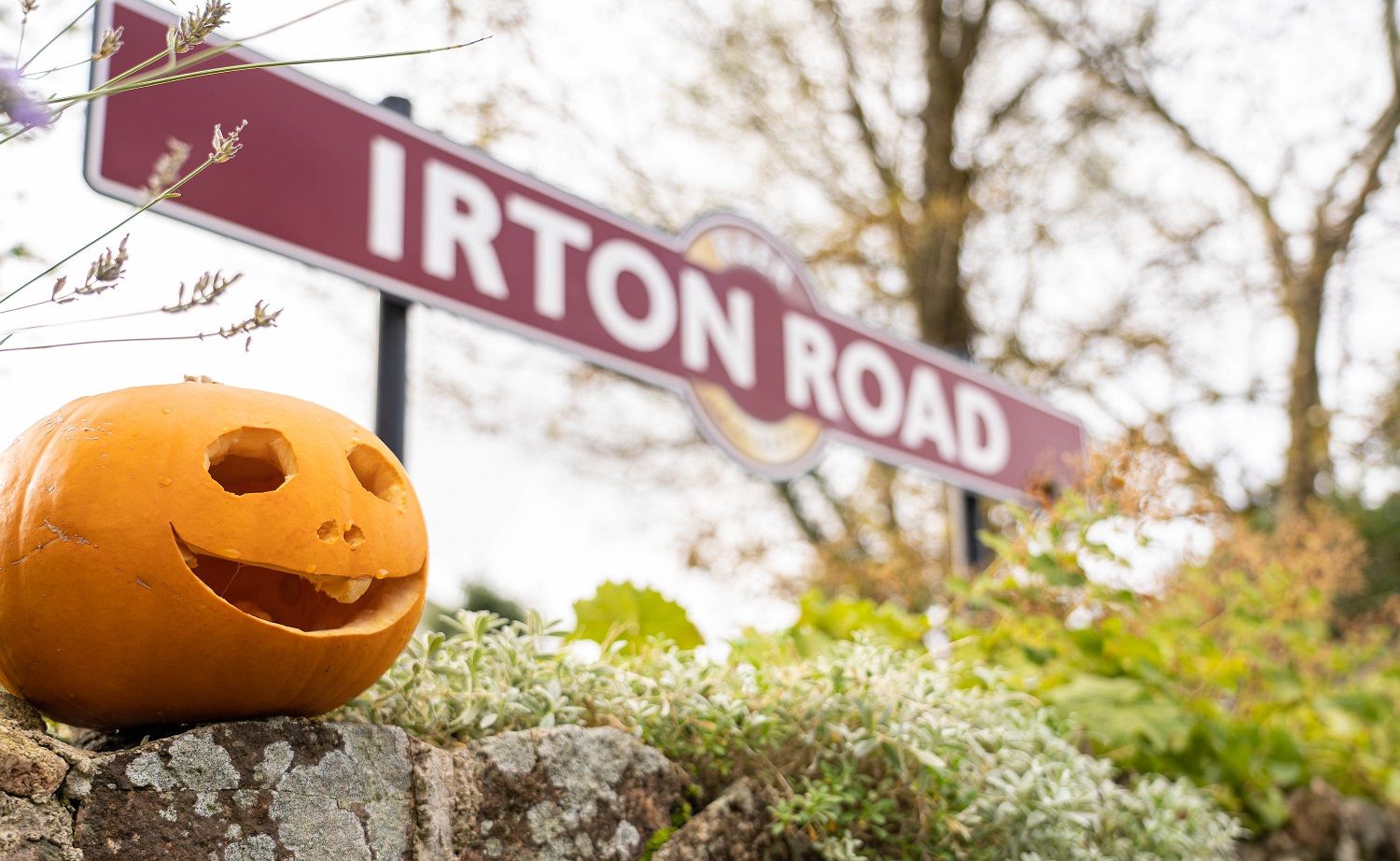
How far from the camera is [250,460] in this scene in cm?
142

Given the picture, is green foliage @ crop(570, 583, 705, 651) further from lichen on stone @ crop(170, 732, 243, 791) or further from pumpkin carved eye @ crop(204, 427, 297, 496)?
lichen on stone @ crop(170, 732, 243, 791)

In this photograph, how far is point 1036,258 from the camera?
851 centimetres

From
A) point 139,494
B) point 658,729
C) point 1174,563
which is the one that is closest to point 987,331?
point 1174,563

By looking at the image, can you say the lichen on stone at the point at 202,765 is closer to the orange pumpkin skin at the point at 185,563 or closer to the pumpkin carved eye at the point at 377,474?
the orange pumpkin skin at the point at 185,563

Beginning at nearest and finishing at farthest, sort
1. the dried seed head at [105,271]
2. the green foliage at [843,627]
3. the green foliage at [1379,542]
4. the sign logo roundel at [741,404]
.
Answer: the dried seed head at [105,271] < the green foliage at [843,627] < the sign logo roundel at [741,404] < the green foliage at [1379,542]

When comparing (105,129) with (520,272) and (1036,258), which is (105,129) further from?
(1036,258)

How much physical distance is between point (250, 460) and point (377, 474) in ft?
0.50

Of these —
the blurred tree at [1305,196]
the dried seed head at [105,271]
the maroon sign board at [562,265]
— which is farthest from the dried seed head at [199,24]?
the blurred tree at [1305,196]

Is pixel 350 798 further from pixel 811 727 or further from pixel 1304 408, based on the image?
pixel 1304 408

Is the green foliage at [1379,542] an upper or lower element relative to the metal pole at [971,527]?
upper

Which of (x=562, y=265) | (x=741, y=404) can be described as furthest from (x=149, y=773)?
(x=741, y=404)

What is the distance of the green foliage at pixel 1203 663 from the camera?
252 centimetres

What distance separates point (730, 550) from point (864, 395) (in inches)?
145

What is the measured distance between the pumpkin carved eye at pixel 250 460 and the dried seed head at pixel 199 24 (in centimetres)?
48
